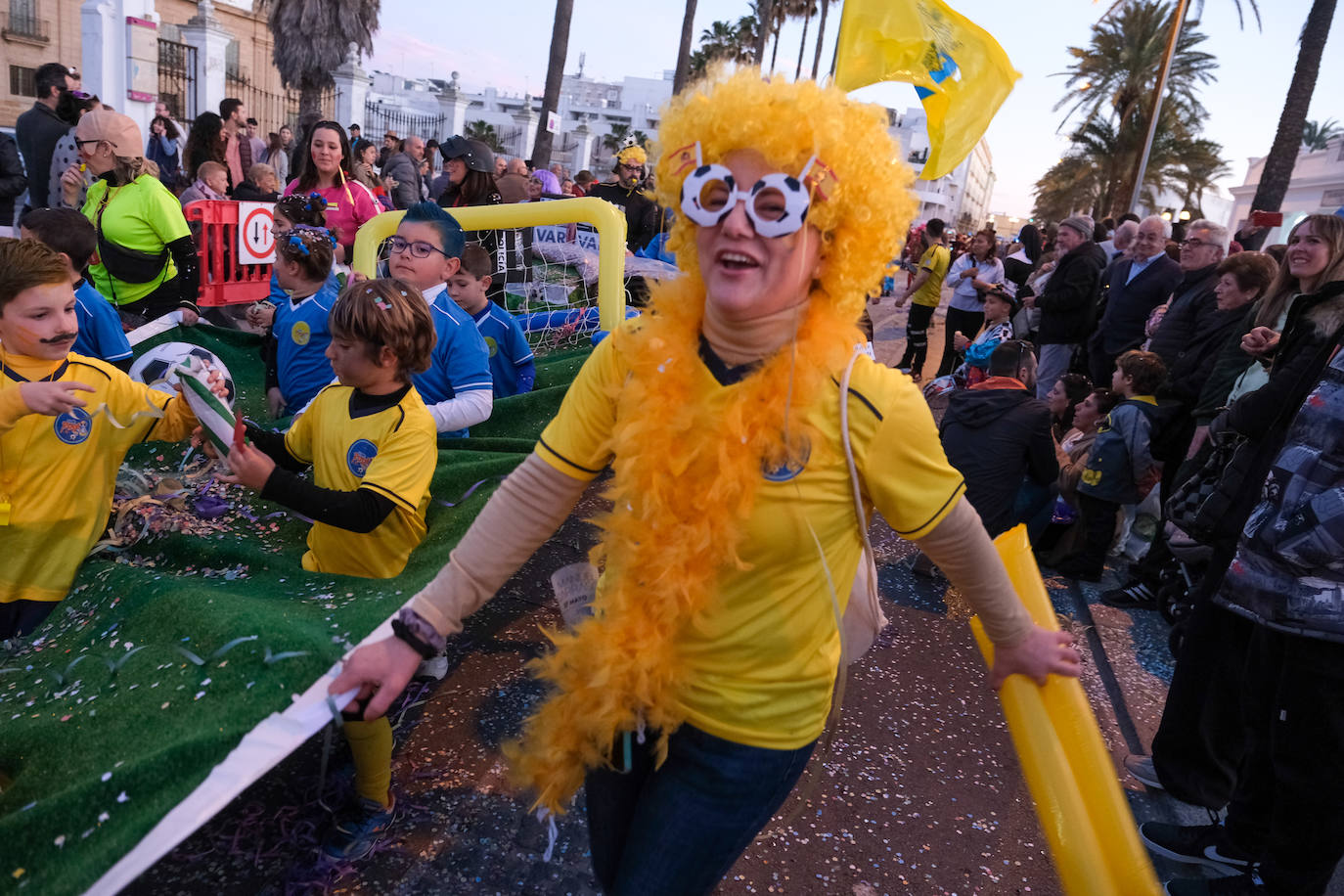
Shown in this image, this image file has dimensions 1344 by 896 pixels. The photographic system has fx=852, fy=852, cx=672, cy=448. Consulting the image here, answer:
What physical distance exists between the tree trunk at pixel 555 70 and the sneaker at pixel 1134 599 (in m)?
12.6

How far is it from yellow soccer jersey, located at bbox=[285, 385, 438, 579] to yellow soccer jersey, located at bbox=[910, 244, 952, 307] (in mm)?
8485

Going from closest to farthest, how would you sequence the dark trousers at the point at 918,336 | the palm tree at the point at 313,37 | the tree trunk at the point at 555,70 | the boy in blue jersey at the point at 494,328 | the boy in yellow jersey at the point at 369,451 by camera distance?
the boy in yellow jersey at the point at 369,451, the boy in blue jersey at the point at 494,328, the dark trousers at the point at 918,336, the tree trunk at the point at 555,70, the palm tree at the point at 313,37

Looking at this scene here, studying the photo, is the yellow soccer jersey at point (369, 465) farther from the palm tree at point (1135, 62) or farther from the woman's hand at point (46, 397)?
the palm tree at point (1135, 62)

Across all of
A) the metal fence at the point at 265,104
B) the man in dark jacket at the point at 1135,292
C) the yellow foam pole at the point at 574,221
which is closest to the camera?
the yellow foam pole at the point at 574,221

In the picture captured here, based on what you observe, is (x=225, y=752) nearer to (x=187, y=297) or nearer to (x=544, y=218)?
(x=544, y=218)

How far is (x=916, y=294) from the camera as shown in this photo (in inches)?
398

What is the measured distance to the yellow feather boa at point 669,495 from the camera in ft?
4.84

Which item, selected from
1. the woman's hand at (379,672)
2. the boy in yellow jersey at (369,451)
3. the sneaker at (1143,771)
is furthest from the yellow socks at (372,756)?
the sneaker at (1143,771)

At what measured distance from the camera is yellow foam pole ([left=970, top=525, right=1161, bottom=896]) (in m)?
1.51

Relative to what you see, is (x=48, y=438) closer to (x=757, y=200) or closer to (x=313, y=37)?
(x=757, y=200)

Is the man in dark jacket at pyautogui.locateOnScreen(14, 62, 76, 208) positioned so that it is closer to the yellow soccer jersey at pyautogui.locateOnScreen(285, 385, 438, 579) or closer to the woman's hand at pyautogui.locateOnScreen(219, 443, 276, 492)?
the yellow soccer jersey at pyautogui.locateOnScreen(285, 385, 438, 579)

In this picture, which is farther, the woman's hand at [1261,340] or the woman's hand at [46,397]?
the woman's hand at [1261,340]

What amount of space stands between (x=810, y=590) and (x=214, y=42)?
22003 mm

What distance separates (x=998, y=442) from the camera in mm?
4496
